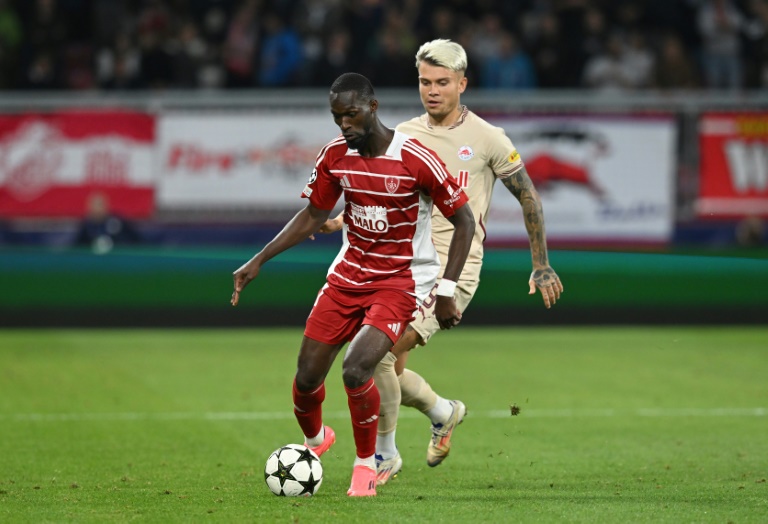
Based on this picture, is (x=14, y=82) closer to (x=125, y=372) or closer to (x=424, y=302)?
(x=125, y=372)

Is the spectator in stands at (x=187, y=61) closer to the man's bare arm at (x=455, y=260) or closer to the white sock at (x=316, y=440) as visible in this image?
the white sock at (x=316, y=440)

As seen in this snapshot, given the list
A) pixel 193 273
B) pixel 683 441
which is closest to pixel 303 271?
pixel 193 273

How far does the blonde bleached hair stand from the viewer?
7.07 metres

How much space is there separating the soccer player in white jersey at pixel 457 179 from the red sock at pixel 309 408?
388 millimetres

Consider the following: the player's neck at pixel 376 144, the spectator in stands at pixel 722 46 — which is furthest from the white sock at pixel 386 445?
the spectator in stands at pixel 722 46

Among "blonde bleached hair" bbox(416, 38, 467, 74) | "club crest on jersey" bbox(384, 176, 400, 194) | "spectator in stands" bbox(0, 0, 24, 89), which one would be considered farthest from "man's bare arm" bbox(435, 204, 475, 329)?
"spectator in stands" bbox(0, 0, 24, 89)

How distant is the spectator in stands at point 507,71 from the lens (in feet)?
55.6

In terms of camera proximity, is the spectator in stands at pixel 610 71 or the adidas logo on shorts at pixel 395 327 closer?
the adidas logo on shorts at pixel 395 327

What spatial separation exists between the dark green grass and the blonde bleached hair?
2.36 m

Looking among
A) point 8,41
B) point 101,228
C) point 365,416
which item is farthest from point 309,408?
point 8,41

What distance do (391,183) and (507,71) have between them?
35.4ft

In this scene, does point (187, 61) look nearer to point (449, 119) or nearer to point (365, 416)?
point (449, 119)

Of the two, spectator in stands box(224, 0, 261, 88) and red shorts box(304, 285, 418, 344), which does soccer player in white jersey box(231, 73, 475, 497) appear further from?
spectator in stands box(224, 0, 261, 88)

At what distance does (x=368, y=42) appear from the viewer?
17.6m
